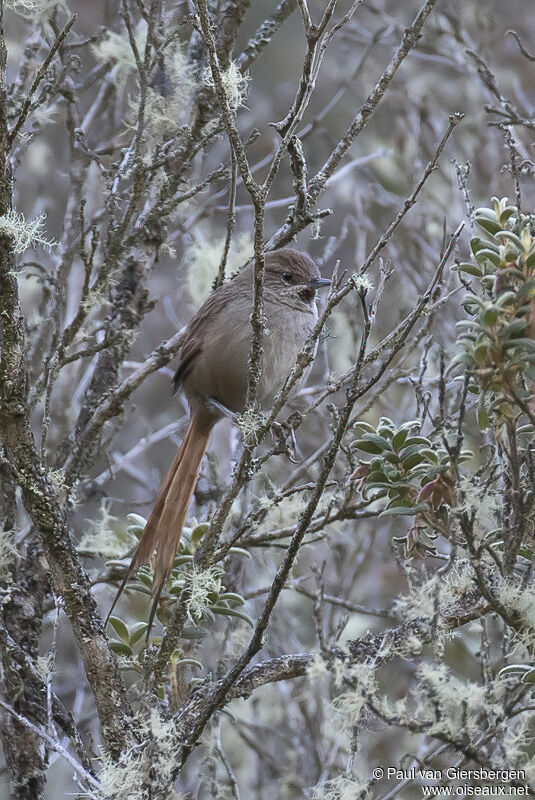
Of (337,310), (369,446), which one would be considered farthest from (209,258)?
(369,446)

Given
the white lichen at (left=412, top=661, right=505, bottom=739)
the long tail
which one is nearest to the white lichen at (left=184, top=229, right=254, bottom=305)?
the long tail

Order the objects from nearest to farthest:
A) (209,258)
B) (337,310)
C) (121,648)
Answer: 1. (121,648)
2. (209,258)
3. (337,310)

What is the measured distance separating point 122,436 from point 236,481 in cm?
422

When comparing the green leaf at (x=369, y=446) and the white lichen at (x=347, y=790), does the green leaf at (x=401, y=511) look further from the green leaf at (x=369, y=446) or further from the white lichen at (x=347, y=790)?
the white lichen at (x=347, y=790)

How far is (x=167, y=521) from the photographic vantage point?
3.07 metres

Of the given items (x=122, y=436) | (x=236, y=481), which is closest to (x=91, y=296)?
(x=236, y=481)

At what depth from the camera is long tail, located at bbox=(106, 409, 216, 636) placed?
286 cm

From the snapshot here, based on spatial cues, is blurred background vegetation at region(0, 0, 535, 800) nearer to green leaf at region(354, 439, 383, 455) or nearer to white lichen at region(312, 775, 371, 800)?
white lichen at region(312, 775, 371, 800)

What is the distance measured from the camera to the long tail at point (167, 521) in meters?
2.86

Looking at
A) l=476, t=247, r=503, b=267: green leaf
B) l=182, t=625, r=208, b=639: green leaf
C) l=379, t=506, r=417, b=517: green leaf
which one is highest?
l=476, t=247, r=503, b=267: green leaf

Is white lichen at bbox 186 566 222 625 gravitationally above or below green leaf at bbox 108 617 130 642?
above

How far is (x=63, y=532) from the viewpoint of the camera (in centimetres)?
250

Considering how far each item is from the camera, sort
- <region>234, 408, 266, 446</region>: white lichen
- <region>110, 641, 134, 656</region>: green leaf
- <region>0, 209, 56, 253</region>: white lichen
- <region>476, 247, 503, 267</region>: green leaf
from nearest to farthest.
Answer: <region>476, 247, 503, 267</region>: green leaf < <region>0, 209, 56, 253</region>: white lichen < <region>234, 408, 266, 446</region>: white lichen < <region>110, 641, 134, 656</region>: green leaf

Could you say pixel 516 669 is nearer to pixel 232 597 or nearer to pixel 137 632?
pixel 232 597
